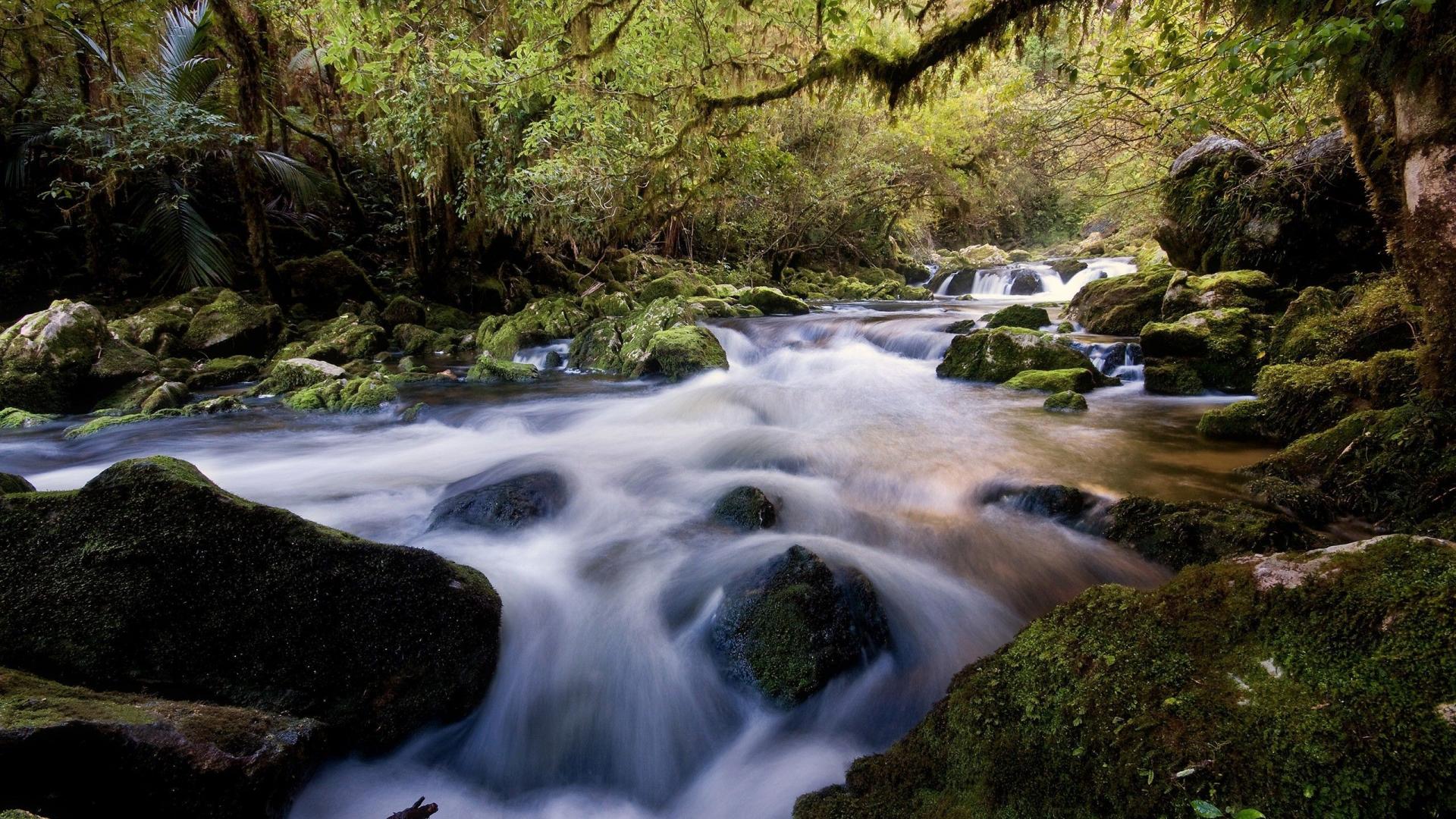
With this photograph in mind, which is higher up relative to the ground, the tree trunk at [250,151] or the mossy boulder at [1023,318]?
the tree trunk at [250,151]

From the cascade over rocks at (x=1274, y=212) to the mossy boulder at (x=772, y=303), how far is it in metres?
7.92

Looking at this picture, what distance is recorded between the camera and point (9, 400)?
7.19 m

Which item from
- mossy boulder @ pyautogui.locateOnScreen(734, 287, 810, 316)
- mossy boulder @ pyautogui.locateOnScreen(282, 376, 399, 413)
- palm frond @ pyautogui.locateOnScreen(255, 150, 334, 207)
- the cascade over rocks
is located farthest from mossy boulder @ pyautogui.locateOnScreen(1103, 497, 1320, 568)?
palm frond @ pyautogui.locateOnScreen(255, 150, 334, 207)

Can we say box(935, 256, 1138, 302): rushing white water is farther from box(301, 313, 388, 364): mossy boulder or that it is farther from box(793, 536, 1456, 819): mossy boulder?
box(793, 536, 1456, 819): mossy boulder

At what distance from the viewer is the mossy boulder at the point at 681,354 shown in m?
9.51

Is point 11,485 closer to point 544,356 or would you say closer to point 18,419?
point 18,419

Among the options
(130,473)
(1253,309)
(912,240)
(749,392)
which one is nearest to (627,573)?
(130,473)

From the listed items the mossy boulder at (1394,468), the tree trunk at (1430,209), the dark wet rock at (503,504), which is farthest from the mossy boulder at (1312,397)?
the dark wet rock at (503,504)

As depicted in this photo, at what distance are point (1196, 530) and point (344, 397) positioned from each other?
8.86 m

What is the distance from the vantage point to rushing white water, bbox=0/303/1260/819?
2650 millimetres

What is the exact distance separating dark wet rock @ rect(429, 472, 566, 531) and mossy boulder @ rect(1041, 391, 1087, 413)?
5.40 m

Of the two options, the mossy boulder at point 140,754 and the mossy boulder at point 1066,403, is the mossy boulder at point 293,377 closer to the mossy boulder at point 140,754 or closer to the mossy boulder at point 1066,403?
the mossy boulder at point 140,754

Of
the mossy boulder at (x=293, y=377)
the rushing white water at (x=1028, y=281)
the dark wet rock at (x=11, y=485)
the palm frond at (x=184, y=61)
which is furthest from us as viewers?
the rushing white water at (x=1028, y=281)

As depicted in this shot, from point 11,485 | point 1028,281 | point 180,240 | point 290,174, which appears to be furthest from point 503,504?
point 1028,281
